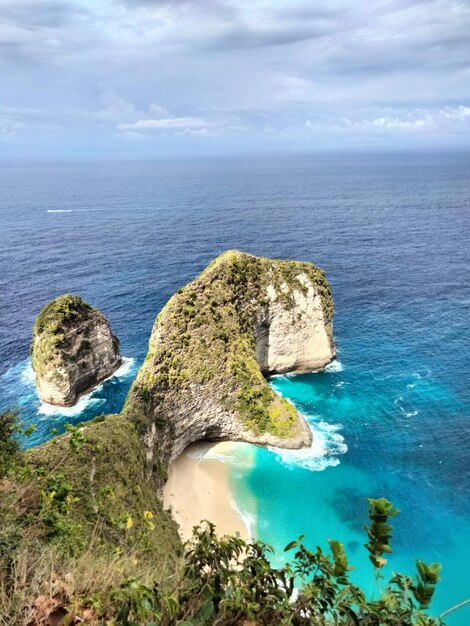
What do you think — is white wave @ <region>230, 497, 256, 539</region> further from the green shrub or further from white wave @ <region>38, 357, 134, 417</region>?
white wave @ <region>38, 357, 134, 417</region>

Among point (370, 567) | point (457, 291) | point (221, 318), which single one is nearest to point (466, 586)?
point (370, 567)

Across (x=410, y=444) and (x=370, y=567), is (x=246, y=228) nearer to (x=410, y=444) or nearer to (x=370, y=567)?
(x=410, y=444)

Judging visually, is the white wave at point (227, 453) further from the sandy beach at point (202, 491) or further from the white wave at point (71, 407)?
the white wave at point (71, 407)

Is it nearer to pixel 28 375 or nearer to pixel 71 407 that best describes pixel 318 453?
pixel 71 407

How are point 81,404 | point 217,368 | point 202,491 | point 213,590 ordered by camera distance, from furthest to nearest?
point 81,404 < point 217,368 < point 202,491 < point 213,590

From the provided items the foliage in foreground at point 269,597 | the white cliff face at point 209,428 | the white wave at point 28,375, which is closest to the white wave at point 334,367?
the white cliff face at point 209,428

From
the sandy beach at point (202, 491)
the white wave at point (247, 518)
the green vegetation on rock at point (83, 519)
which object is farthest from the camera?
the sandy beach at point (202, 491)

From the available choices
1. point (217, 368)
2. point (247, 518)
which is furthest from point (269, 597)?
point (217, 368)
